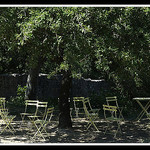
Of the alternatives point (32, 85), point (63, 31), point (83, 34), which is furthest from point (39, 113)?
point (63, 31)

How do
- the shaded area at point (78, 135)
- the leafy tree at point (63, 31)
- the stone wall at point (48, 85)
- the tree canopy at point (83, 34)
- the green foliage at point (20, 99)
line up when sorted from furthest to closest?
the stone wall at point (48, 85) → the green foliage at point (20, 99) → the shaded area at point (78, 135) → the tree canopy at point (83, 34) → the leafy tree at point (63, 31)

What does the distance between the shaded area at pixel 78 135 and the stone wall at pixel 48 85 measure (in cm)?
580

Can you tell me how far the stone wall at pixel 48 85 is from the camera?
593 inches

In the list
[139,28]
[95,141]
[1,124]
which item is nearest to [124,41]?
[139,28]

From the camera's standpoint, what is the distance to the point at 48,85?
15.2 m

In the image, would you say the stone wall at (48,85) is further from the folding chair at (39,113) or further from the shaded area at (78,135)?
the shaded area at (78,135)

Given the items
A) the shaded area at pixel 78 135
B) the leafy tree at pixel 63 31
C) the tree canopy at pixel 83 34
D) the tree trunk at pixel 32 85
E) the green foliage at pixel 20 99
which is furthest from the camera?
the tree trunk at pixel 32 85

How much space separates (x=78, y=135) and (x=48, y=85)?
784cm

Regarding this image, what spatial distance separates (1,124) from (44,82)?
6.31 m

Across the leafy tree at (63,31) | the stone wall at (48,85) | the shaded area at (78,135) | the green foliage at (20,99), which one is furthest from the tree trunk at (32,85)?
the leafy tree at (63,31)

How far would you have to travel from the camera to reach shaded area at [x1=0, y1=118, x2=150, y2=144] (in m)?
6.94

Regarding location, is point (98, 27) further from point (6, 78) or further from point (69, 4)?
point (6, 78)

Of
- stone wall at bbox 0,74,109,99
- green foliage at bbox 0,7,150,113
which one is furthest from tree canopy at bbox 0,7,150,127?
stone wall at bbox 0,74,109,99

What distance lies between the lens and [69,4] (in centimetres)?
530
